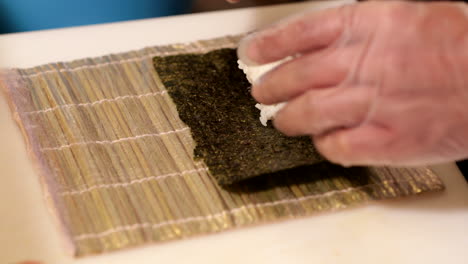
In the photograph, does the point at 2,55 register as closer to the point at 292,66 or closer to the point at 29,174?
the point at 29,174

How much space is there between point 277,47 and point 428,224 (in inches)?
21.0

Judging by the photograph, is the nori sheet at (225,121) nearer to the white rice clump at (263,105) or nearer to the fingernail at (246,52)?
the white rice clump at (263,105)

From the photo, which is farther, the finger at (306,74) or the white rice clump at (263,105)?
the white rice clump at (263,105)

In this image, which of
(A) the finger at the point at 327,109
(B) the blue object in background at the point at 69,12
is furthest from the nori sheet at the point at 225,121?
(B) the blue object in background at the point at 69,12

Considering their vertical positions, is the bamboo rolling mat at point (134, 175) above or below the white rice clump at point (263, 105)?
below

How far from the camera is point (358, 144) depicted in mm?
1105

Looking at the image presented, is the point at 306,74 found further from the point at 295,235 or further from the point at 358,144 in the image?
the point at 295,235

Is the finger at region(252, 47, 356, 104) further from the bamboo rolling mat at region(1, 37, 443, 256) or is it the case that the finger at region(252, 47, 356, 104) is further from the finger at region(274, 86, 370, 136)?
the bamboo rolling mat at region(1, 37, 443, 256)

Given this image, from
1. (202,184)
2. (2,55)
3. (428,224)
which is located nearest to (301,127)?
(202,184)

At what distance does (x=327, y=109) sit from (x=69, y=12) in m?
1.30

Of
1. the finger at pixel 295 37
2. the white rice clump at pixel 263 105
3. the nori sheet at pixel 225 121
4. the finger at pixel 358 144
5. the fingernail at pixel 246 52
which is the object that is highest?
the finger at pixel 295 37

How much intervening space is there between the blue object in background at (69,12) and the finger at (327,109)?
3.81ft

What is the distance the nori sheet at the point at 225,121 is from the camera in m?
1.25

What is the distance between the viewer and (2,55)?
1540 millimetres
